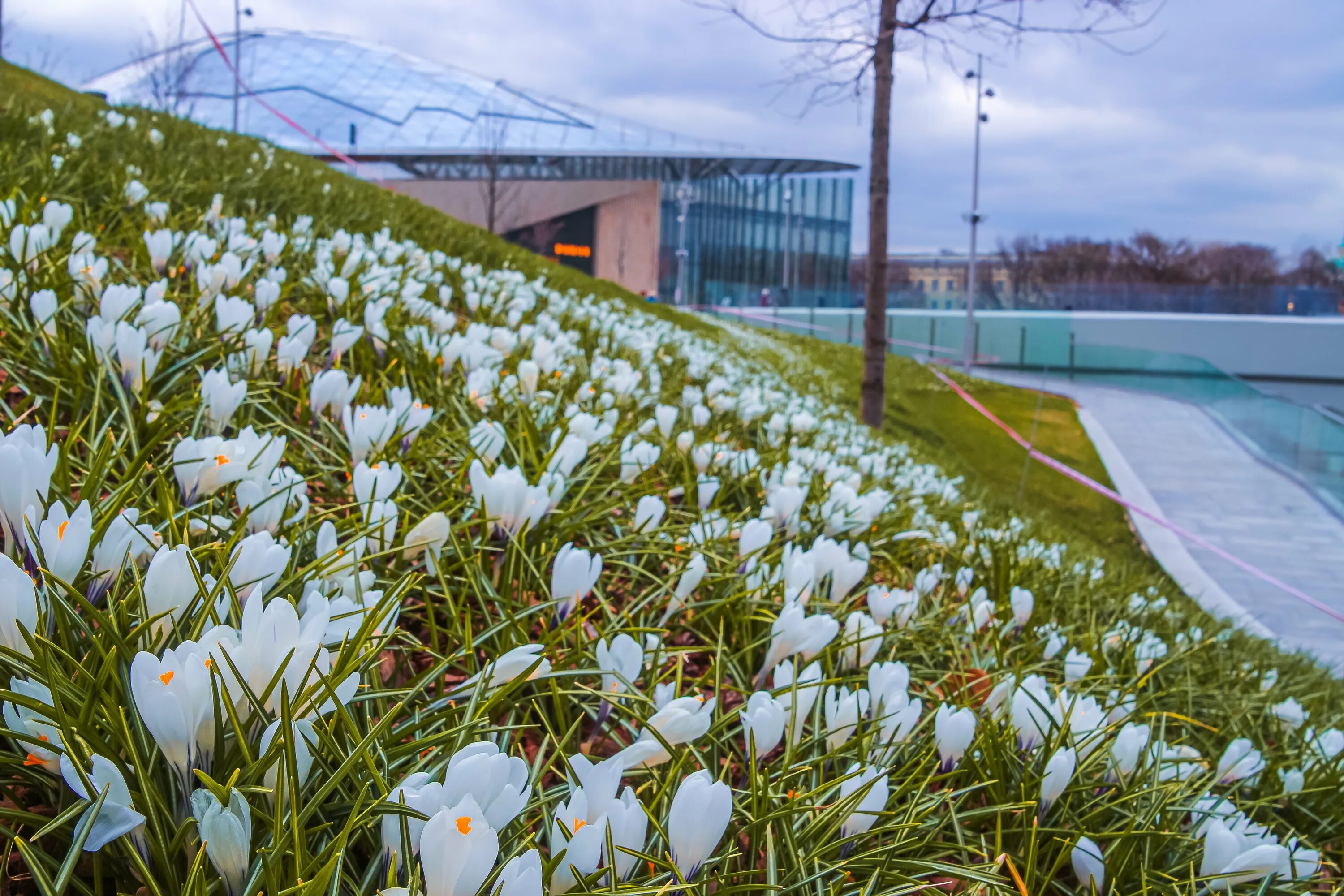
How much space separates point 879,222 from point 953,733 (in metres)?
7.99

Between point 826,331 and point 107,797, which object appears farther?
point 826,331

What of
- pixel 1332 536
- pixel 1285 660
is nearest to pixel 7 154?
pixel 1285 660

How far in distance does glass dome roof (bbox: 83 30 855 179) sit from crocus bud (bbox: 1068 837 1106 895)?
43218 mm

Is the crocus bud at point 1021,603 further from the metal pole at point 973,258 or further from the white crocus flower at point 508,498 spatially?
the metal pole at point 973,258

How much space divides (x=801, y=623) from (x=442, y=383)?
164 centimetres

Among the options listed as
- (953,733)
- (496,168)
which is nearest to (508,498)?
(953,733)

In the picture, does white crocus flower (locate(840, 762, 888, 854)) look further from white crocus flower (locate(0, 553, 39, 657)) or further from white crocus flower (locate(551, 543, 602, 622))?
white crocus flower (locate(0, 553, 39, 657))

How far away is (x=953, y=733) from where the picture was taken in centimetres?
136

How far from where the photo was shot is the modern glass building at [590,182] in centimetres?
5103

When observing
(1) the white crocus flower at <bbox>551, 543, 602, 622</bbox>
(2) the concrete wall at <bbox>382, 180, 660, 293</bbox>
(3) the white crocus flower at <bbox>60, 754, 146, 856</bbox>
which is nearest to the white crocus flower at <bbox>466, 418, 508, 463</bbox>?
(1) the white crocus flower at <bbox>551, 543, 602, 622</bbox>

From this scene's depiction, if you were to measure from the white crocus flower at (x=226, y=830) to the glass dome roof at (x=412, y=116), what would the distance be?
142ft

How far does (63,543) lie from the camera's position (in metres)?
0.98

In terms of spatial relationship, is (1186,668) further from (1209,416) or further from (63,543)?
(1209,416)

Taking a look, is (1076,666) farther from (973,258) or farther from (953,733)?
(973,258)
